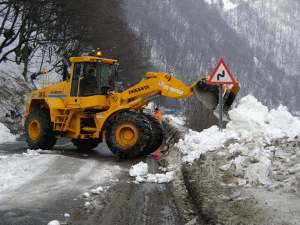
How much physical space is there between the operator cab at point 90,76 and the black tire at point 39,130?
58.4 inches

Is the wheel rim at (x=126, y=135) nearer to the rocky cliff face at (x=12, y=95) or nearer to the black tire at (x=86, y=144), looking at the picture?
the black tire at (x=86, y=144)

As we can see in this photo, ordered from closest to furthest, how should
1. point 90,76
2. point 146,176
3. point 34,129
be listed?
point 146,176 < point 90,76 < point 34,129

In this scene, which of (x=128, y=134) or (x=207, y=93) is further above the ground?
(x=207, y=93)

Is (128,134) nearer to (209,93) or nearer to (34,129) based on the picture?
(209,93)

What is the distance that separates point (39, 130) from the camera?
38.4 feet

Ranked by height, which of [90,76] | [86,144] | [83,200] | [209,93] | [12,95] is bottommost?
[83,200]

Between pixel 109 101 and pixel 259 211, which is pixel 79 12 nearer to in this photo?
pixel 109 101

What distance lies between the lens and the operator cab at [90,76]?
1090cm

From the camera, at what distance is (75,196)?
5.61 metres

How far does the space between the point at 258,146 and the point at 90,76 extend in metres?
6.17

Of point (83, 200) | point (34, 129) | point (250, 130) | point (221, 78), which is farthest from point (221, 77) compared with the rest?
point (34, 129)

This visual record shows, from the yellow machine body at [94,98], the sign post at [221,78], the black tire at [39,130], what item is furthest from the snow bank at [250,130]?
the black tire at [39,130]

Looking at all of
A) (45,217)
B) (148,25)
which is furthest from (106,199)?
(148,25)

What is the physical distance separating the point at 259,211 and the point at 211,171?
227cm
